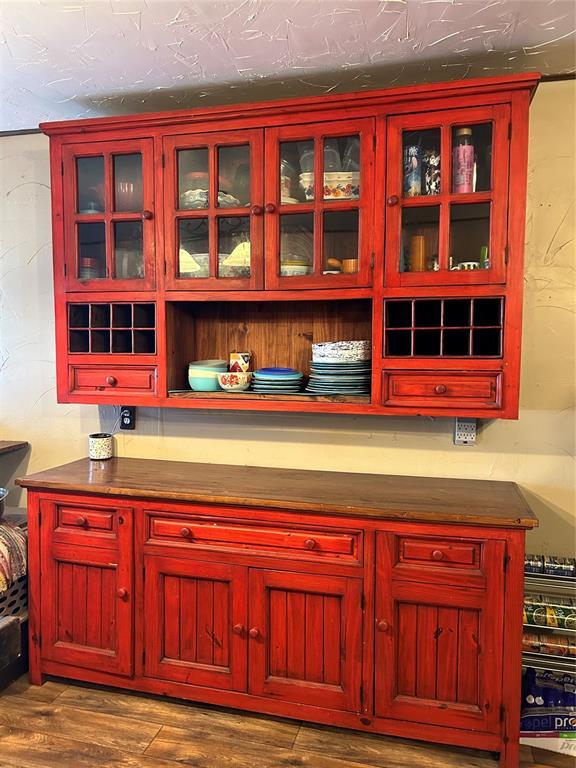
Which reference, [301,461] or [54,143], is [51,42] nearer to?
[54,143]

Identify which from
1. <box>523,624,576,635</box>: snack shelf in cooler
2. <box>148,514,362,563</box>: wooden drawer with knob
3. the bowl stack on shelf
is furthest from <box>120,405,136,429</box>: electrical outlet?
<box>523,624,576,635</box>: snack shelf in cooler

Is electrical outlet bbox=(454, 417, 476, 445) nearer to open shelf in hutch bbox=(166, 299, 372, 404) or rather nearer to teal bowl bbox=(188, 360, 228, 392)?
open shelf in hutch bbox=(166, 299, 372, 404)

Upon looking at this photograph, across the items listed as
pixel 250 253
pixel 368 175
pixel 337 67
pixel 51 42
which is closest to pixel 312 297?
pixel 250 253

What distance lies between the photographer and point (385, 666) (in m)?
1.76

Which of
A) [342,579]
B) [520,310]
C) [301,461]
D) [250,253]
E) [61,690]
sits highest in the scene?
[250,253]

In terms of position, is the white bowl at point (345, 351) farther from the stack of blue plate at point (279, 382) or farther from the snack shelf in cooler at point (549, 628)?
the snack shelf in cooler at point (549, 628)

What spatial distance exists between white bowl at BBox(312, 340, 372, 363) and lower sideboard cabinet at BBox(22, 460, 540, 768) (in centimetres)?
59

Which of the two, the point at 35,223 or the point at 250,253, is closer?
the point at 250,253

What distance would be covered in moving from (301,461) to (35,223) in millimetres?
1709

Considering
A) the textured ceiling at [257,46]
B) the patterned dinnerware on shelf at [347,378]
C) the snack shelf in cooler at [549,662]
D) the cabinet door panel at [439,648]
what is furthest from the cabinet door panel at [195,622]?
the textured ceiling at [257,46]

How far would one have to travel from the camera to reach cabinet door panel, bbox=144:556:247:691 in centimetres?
188

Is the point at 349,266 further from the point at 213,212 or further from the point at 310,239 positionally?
the point at 213,212

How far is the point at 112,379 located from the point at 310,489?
916 millimetres

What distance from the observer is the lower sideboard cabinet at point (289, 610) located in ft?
5.59
